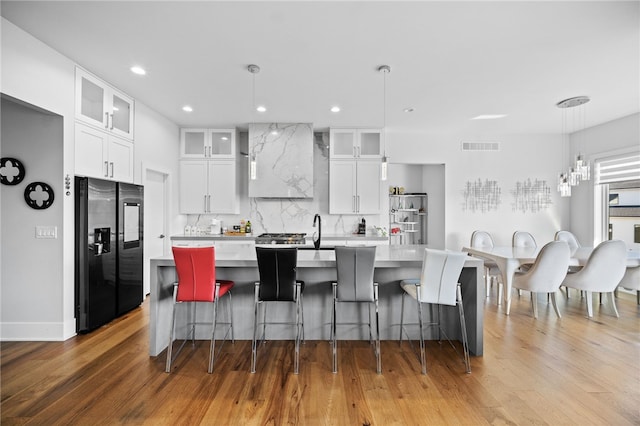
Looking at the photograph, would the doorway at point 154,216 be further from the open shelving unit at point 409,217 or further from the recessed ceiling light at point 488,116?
the recessed ceiling light at point 488,116

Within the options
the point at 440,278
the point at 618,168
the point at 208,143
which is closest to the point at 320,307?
the point at 440,278

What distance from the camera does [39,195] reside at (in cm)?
302

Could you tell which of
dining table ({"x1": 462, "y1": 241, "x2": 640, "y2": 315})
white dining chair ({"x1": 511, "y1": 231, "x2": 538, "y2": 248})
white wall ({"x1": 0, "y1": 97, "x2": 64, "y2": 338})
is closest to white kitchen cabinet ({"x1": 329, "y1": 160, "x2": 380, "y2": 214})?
dining table ({"x1": 462, "y1": 241, "x2": 640, "y2": 315})

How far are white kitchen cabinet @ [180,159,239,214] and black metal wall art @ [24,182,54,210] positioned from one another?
2.44 meters

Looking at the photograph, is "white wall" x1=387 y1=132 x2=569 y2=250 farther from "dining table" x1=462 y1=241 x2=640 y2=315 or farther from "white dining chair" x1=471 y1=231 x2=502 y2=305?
"dining table" x1=462 y1=241 x2=640 y2=315

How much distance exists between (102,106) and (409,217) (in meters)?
5.25

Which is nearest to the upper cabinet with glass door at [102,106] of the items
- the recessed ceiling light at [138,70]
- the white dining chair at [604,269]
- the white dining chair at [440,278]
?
the recessed ceiling light at [138,70]

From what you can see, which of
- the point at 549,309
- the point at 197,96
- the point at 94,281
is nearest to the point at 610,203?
the point at 549,309

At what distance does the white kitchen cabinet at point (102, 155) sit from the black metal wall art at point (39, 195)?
290 millimetres

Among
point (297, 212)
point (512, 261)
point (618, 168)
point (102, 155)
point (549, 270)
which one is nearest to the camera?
point (102, 155)

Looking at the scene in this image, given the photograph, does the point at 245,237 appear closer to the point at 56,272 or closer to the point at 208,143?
the point at 208,143

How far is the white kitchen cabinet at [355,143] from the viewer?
5480 mm

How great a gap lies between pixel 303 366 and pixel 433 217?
14.8ft

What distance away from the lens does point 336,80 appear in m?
3.51
